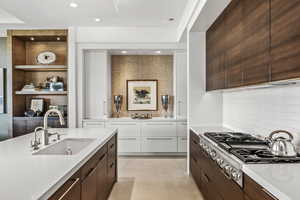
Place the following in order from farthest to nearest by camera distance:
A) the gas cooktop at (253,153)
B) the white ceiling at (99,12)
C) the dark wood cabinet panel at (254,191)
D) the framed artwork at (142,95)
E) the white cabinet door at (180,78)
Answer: the framed artwork at (142,95) < the white cabinet door at (180,78) < the white ceiling at (99,12) < the gas cooktop at (253,153) < the dark wood cabinet panel at (254,191)

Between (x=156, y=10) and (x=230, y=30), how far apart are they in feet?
Result: 5.82

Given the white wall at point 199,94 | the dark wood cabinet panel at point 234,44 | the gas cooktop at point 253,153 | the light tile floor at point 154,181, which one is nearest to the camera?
the gas cooktop at point 253,153

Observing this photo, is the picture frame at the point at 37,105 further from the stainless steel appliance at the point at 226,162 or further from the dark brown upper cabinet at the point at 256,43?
the stainless steel appliance at the point at 226,162

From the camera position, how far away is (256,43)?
2.09m

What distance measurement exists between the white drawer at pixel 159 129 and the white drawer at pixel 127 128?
156 millimetres

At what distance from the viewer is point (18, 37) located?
540 cm

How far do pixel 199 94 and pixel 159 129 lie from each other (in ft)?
5.40

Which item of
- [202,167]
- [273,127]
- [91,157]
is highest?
[273,127]

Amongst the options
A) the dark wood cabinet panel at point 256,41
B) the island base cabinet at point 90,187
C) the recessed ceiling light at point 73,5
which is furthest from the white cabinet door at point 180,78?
the island base cabinet at point 90,187

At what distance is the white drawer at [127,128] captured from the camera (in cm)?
539

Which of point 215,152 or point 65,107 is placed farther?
point 65,107

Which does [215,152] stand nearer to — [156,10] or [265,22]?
[265,22]

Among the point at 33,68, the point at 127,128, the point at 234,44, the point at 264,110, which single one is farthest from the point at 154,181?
the point at 33,68

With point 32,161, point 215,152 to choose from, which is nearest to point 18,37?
point 32,161
